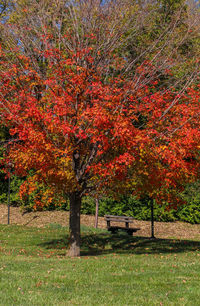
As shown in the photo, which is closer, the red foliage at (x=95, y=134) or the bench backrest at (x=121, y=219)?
the red foliage at (x=95, y=134)

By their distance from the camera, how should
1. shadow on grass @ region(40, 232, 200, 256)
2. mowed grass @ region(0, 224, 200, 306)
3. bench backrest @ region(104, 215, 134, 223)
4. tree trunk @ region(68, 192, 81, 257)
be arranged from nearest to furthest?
mowed grass @ region(0, 224, 200, 306) → tree trunk @ region(68, 192, 81, 257) → shadow on grass @ region(40, 232, 200, 256) → bench backrest @ region(104, 215, 134, 223)

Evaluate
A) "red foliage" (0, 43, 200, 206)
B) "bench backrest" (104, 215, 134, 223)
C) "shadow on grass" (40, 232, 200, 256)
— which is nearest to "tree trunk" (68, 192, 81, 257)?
"red foliage" (0, 43, 200, 206)

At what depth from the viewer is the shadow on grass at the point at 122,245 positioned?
1309 cm

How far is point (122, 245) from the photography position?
14570mm

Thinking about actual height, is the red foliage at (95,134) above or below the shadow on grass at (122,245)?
above

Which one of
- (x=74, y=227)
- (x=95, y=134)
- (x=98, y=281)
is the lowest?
(x=98, y=281)

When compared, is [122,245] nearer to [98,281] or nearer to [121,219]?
[121,219]

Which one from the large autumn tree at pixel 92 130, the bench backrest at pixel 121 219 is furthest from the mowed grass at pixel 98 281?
the bench backrest at pixel 121 219

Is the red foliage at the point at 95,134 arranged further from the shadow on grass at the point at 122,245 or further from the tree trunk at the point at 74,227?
the shadow on grass at the point at 122,245

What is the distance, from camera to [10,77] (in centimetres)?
1177

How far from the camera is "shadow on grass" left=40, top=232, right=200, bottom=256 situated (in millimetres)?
13094

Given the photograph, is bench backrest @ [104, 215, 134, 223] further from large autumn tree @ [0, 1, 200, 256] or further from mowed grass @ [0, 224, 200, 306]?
large autumn tree @ [0, 1, 200, 256]

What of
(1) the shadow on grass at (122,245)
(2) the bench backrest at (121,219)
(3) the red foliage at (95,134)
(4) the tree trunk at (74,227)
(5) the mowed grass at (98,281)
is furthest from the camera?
(2) the bench backrest at (121,219)

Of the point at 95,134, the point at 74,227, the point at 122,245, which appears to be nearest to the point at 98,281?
the point at 95,134
